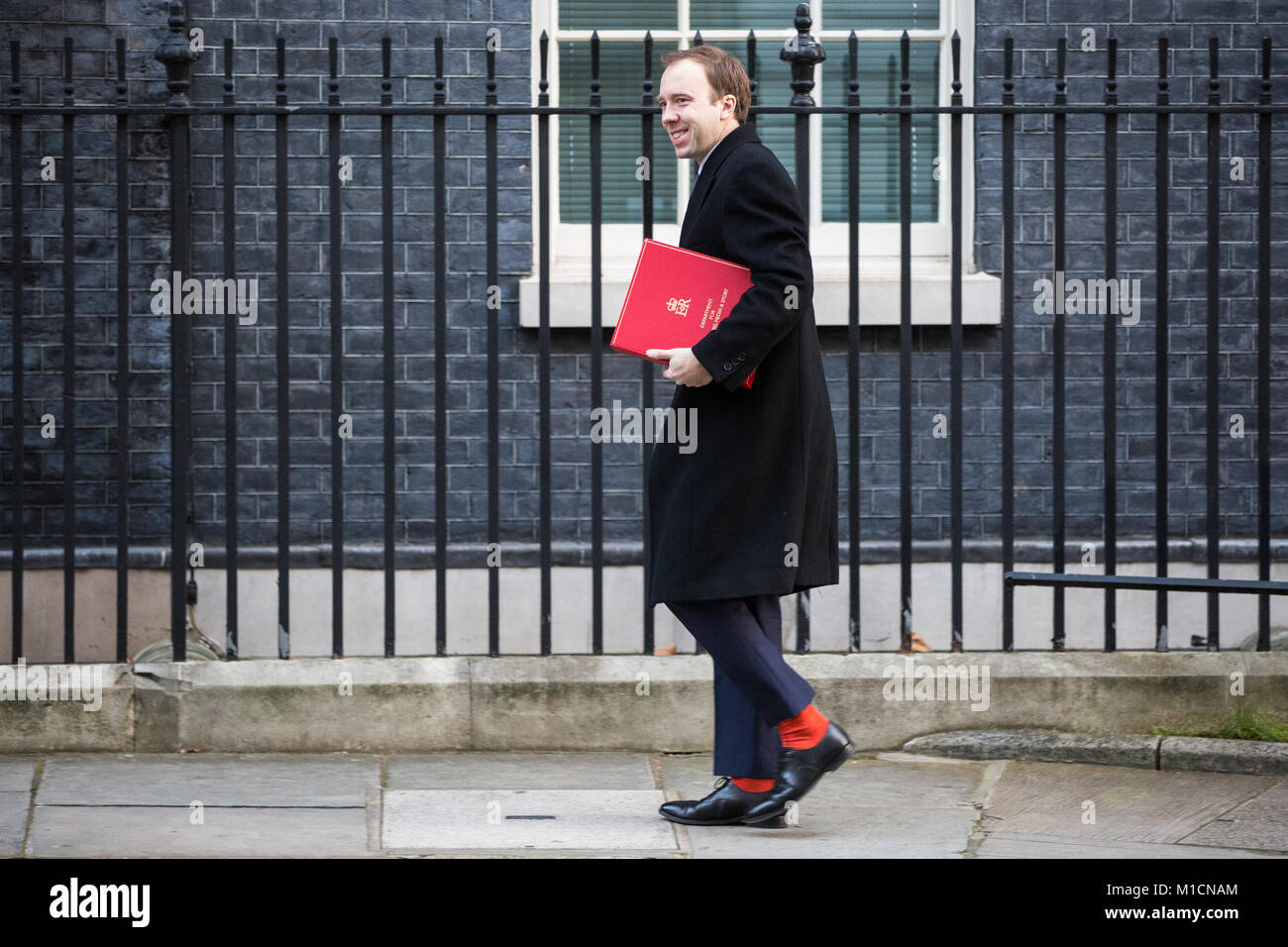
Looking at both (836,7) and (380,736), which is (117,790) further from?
(836,7)

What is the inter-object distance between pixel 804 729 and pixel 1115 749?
1.36m

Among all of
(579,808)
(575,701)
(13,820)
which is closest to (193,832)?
(13,820)

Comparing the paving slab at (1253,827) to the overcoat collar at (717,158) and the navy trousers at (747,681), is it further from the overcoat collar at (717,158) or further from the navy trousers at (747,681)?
the overcoat collar at (717,158)

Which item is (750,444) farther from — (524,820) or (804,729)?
(524,820)

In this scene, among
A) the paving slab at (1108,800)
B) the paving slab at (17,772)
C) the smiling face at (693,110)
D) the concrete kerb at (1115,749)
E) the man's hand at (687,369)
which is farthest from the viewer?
the concrete kerb at (1115,749)

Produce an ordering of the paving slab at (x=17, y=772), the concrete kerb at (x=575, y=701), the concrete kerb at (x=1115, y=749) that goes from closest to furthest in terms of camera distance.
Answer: the paving slab at (x=17, y=772), the concrete kerb at (x=1115, y=749), the concrete kerb at (x=575, y=701)

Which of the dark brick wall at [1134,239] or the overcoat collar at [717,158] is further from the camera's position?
the dark brick wall at [1134,239]

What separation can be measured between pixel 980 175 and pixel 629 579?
228 centimetres

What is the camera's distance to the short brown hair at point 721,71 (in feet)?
13.4

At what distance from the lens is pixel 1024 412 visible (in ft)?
22.7

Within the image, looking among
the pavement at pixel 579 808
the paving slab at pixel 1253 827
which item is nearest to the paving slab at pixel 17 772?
the pavement at pixel 579 808

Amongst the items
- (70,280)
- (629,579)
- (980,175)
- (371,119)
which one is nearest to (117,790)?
(70,280)

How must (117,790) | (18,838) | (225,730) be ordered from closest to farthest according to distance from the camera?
1. (18,838)
2. (117,790)
3. (225,730)

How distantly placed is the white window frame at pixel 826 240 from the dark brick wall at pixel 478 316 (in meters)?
0.11
